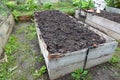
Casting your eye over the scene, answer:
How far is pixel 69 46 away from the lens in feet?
8.16

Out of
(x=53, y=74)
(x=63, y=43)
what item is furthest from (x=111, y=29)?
(x=53, y=74)

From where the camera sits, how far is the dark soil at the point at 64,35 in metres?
2.48

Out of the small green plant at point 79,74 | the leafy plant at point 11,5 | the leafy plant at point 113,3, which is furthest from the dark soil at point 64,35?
the leafy plant at point 11,5

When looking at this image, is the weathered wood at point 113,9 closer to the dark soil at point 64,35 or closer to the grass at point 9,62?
the dark soil at point 64,35

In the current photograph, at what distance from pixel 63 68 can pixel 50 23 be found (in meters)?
1.66

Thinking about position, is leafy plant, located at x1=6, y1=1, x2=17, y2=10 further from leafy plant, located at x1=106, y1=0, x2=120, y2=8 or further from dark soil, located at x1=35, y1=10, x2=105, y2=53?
leafy plant, located at x1=106, y1=0, x2=120, y2=8

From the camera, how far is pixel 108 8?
5.11 m

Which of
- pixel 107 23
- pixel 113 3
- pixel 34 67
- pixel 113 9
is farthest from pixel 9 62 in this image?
pixel 113 3

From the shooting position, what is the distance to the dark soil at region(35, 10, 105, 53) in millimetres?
2484

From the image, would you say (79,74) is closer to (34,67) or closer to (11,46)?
(34,67)

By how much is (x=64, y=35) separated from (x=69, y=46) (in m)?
0.52

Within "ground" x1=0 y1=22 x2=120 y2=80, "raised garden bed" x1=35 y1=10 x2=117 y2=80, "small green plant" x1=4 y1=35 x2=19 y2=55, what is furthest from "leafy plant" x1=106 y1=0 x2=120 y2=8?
"small green plant" x1=4 y1=35 x2=19 y2=55

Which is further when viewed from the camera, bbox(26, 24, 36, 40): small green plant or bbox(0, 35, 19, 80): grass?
bbox(26, 24, 36, 40): small green plant

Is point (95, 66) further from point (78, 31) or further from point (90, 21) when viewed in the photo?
point (90, 21)
